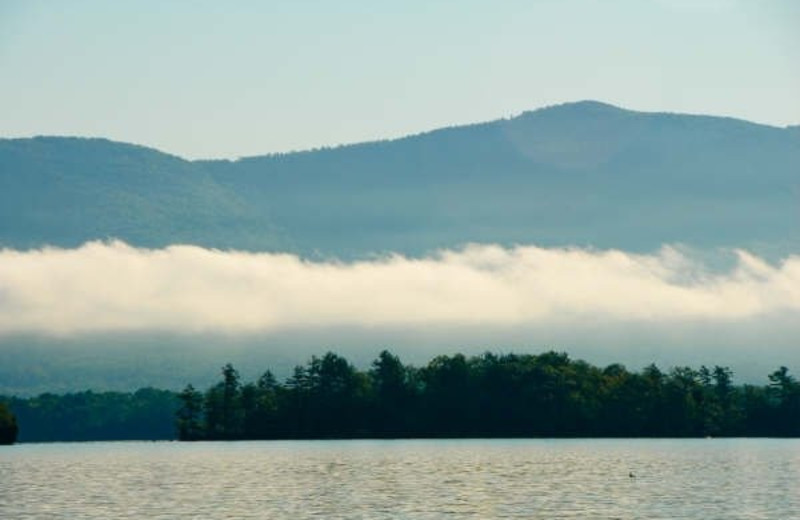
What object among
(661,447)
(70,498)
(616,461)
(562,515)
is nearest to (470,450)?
(661,447)

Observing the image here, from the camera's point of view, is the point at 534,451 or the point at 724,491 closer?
the point at 724,491

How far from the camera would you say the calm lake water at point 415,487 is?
84562 mm

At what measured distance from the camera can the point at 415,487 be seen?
10506cm

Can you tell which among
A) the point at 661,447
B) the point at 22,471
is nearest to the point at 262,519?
the point at 22,471

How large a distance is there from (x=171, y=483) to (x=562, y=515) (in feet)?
150

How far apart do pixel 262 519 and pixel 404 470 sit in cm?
5152

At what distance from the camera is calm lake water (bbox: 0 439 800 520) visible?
84562 millimetres

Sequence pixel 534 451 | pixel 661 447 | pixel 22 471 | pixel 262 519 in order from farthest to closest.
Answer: pixel 661 447 → pixel 534 451 → pixel 22 471 → pixel 262 519

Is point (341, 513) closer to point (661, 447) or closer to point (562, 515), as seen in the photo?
point (562, 515)

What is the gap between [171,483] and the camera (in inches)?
4547

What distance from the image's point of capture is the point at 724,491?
328 feet

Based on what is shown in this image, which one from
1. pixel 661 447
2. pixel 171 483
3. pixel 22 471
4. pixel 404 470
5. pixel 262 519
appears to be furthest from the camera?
pixel 661 447

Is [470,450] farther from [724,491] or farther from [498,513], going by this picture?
[498,513]

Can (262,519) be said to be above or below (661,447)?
below
